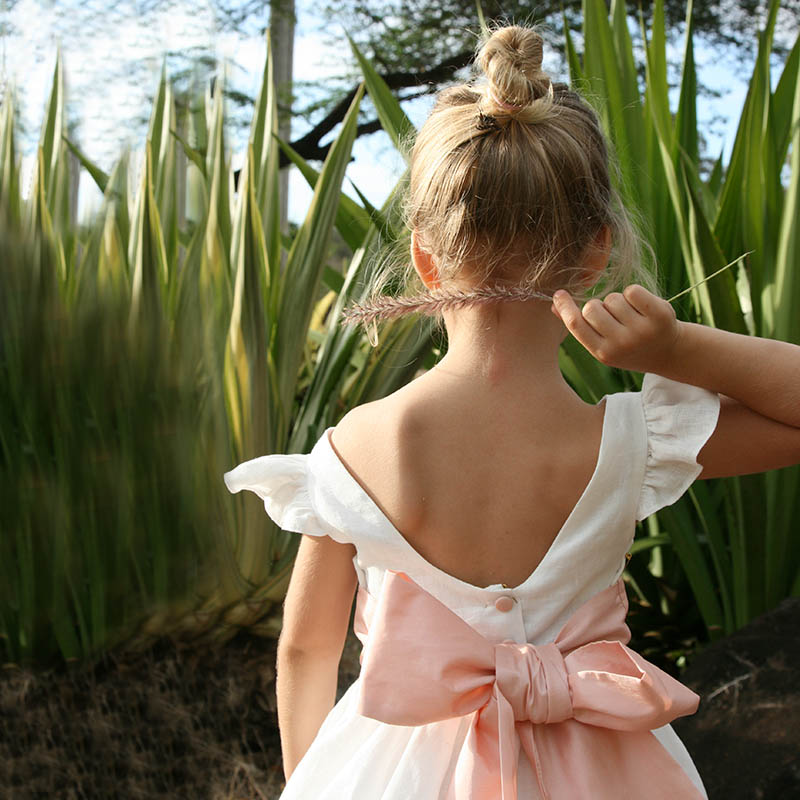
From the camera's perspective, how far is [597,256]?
0.70 m

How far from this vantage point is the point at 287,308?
1.68m

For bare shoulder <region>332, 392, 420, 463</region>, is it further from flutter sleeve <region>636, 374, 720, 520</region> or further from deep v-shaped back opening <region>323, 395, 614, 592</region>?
flutter sleeve <region>636, 374, 720, 520</region>

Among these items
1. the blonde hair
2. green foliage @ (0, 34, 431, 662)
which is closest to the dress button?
the blonde hair

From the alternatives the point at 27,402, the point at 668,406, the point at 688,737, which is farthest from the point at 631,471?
the point at 27,402

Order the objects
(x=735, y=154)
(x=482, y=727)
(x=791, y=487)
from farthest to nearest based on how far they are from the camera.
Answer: (x=735, y=154) < (x=791, y=487) < (x=482, y=727)

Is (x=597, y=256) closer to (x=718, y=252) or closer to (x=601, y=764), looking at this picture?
(x=601, y=764)

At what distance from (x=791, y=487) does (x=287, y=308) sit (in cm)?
95

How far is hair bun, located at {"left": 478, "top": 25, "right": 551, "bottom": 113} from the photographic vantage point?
0.65 meters

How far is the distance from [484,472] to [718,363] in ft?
0.63

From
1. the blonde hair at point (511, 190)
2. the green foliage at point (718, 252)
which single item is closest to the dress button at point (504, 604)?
the blonde hair at point (511, 190)

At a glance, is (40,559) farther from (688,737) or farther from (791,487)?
(791,487)

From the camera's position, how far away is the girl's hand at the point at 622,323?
602 millimetres

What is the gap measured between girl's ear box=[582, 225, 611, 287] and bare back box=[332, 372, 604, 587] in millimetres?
107

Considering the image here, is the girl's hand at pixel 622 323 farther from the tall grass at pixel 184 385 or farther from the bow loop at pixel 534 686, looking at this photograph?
the tall grass at pixel 184 385
